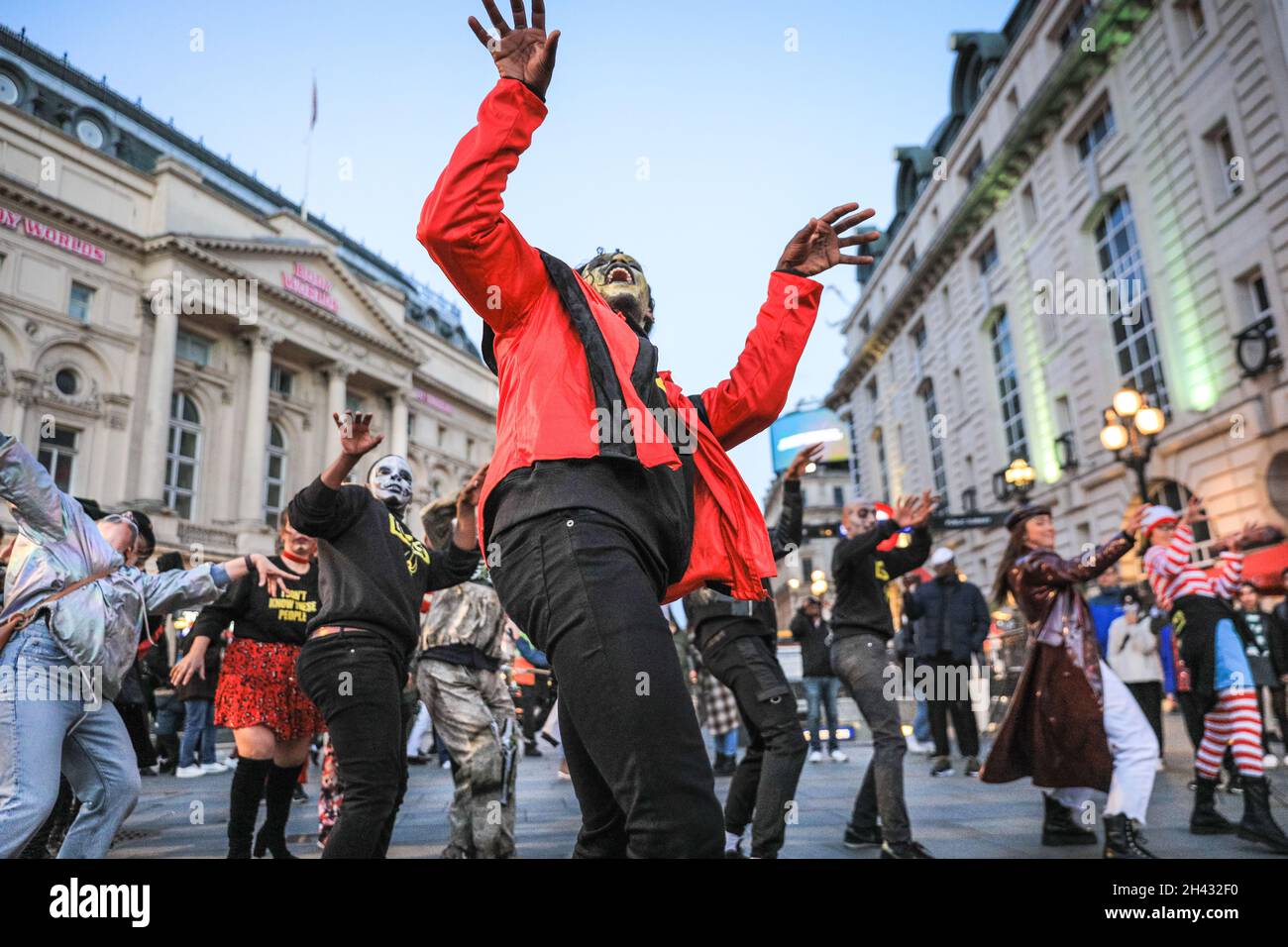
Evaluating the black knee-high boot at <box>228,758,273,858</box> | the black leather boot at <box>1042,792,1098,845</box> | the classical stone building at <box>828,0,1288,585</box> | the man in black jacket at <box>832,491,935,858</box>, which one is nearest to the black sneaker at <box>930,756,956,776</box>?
the man in black jacket at <box>832,491,935,858</box>

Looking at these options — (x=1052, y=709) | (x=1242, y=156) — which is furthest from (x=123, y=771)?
(x=1242, y=156)

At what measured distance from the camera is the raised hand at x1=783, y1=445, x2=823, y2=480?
377 cm

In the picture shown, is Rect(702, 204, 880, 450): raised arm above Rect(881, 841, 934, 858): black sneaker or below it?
above

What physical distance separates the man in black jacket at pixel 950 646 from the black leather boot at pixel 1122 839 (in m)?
4.94

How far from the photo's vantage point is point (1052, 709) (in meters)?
4.71

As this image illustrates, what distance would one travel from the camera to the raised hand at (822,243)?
99.7 inches

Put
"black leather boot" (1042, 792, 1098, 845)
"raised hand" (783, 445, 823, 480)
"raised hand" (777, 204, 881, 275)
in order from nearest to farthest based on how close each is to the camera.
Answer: "raised hand" (777, 204, 881, 275) < "raised hand" (783, 445, 823, 480) < "black leather boot" (1042, 792, 1098, 845)

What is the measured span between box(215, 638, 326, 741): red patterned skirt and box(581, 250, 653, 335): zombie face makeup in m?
3.16

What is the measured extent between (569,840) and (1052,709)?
9.58ft

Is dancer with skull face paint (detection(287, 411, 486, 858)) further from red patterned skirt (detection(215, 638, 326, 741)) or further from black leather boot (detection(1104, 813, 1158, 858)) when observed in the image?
black leather boot (detection(1104, 813, 1158, 858))

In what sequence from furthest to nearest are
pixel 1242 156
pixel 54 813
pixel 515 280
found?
pixel 1242 156, pixel 54 813, pixel 515 280

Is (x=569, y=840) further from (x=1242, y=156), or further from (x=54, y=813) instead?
(x=1242, y=156)

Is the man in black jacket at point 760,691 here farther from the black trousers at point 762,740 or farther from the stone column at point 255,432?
the stone column at point 255,432

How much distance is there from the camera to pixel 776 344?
7.97ft
